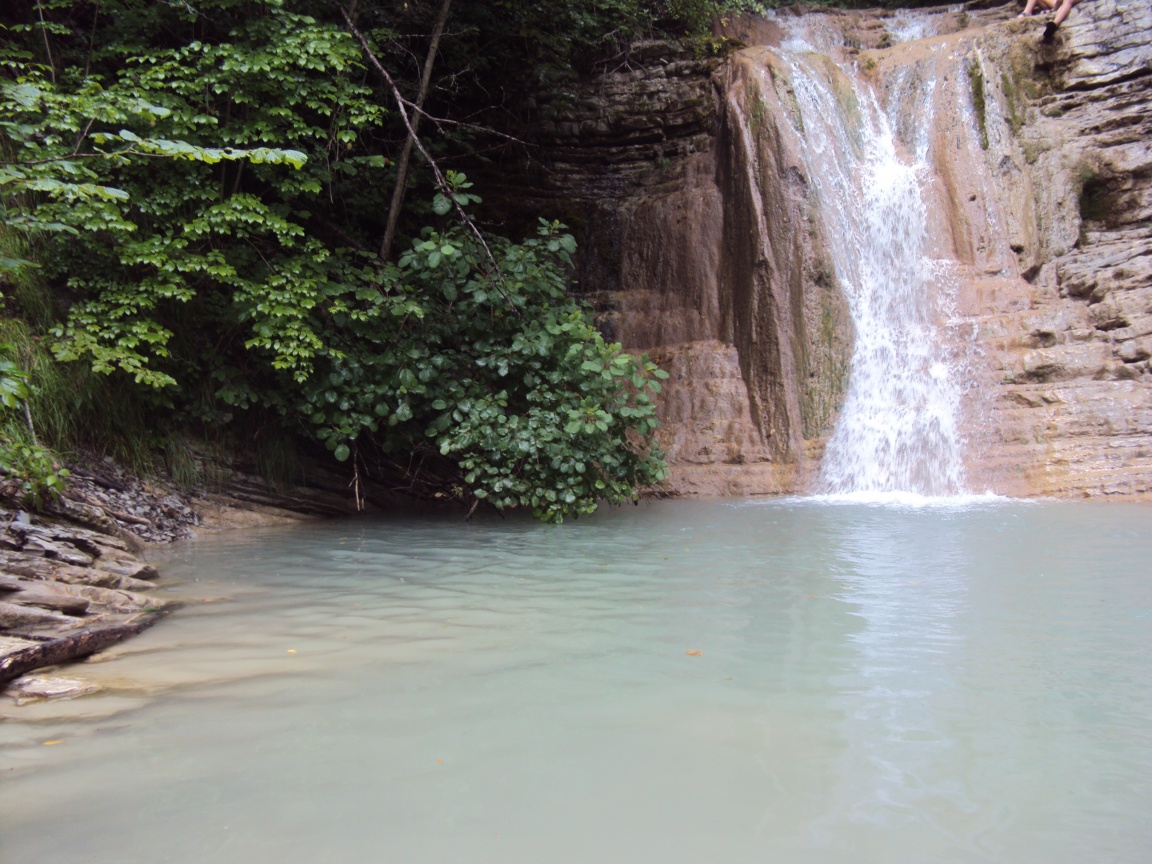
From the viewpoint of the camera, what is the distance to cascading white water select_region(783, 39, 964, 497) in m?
9.66

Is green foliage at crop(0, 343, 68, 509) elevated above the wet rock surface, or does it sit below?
above

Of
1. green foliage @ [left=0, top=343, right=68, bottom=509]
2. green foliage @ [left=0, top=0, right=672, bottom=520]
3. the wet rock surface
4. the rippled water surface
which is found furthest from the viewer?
green foliage @ [left=0, top=0, right=672, bottom=520]

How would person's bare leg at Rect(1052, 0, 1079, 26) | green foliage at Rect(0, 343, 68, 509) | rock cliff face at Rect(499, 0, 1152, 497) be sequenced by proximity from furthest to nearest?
person's bare leg at Rect(1052, 0, 1079, 26), rock cliff face at Rect(499, 0, 1152, 497), green foliage at Rect(0, 343, 68, 509)

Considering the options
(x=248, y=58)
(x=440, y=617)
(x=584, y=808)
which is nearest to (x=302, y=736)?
(x=584, y=808)

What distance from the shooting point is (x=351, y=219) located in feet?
29.4

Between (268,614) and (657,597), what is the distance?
195 cm

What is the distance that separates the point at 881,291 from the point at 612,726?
9.24 metres

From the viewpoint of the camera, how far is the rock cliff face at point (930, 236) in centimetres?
951

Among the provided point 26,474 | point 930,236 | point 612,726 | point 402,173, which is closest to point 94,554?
point 26,474

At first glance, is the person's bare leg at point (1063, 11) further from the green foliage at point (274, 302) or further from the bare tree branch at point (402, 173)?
the bare tree branch at point (402, 173)

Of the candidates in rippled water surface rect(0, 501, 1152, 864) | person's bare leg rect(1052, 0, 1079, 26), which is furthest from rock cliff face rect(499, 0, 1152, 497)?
rippled water surface rect(0, 501, 1152, 864)

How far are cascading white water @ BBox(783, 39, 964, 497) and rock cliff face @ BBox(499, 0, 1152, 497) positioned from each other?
20cm

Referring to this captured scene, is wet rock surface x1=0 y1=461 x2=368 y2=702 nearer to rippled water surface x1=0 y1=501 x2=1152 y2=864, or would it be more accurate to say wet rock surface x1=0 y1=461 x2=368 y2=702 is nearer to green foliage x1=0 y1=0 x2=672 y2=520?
rippled water surface x1=0 y1=501 x2=1152 y2=864

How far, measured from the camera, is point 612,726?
8.45 ft
